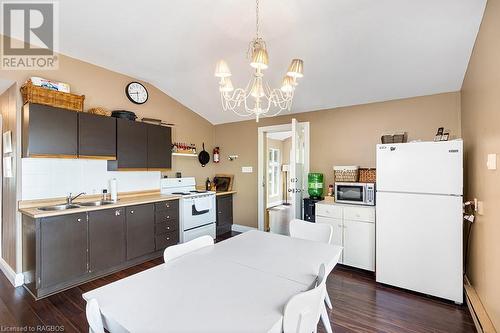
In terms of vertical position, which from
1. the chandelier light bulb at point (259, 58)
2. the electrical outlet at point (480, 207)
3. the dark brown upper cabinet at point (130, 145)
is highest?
the chandelier light bulb at point (259, 58)

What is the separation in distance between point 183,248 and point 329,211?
2212 mm

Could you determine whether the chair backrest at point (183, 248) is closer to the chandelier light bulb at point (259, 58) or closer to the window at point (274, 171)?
the chandelier light bulb at point (259, 58)

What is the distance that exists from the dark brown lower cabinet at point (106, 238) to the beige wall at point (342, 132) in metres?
2.39

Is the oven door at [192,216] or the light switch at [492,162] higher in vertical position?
the light switch at [492,162]

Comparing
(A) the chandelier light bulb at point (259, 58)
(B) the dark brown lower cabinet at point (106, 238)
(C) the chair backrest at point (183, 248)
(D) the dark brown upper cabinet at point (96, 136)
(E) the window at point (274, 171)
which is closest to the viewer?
(A) the chandelier light bulb at point (259, 58)

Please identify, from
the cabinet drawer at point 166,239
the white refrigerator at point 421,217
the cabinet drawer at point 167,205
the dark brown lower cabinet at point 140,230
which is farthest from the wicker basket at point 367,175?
the dark brown lower cabinet at point 140,230

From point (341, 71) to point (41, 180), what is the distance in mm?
3917

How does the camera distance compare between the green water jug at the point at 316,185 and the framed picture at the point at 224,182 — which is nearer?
the green water jug at the point at 316,185

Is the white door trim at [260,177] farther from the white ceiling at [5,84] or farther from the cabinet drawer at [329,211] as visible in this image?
the white ceiling at [5,84]

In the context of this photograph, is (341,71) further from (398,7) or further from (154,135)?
(154,135)

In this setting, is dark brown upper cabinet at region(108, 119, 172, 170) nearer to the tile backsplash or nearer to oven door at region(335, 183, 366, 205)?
the tile backsplash

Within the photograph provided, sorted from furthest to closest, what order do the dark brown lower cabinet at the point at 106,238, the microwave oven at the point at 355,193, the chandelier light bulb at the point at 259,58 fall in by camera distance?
1. the microwave oven at the point at 355,193
2. the dark brown lower cabinet at the point at 106,238
3. the chandelier light bulb at the point at 259,58

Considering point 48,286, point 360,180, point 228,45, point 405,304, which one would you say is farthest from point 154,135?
point 405,304

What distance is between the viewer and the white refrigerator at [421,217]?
7.70 feet
